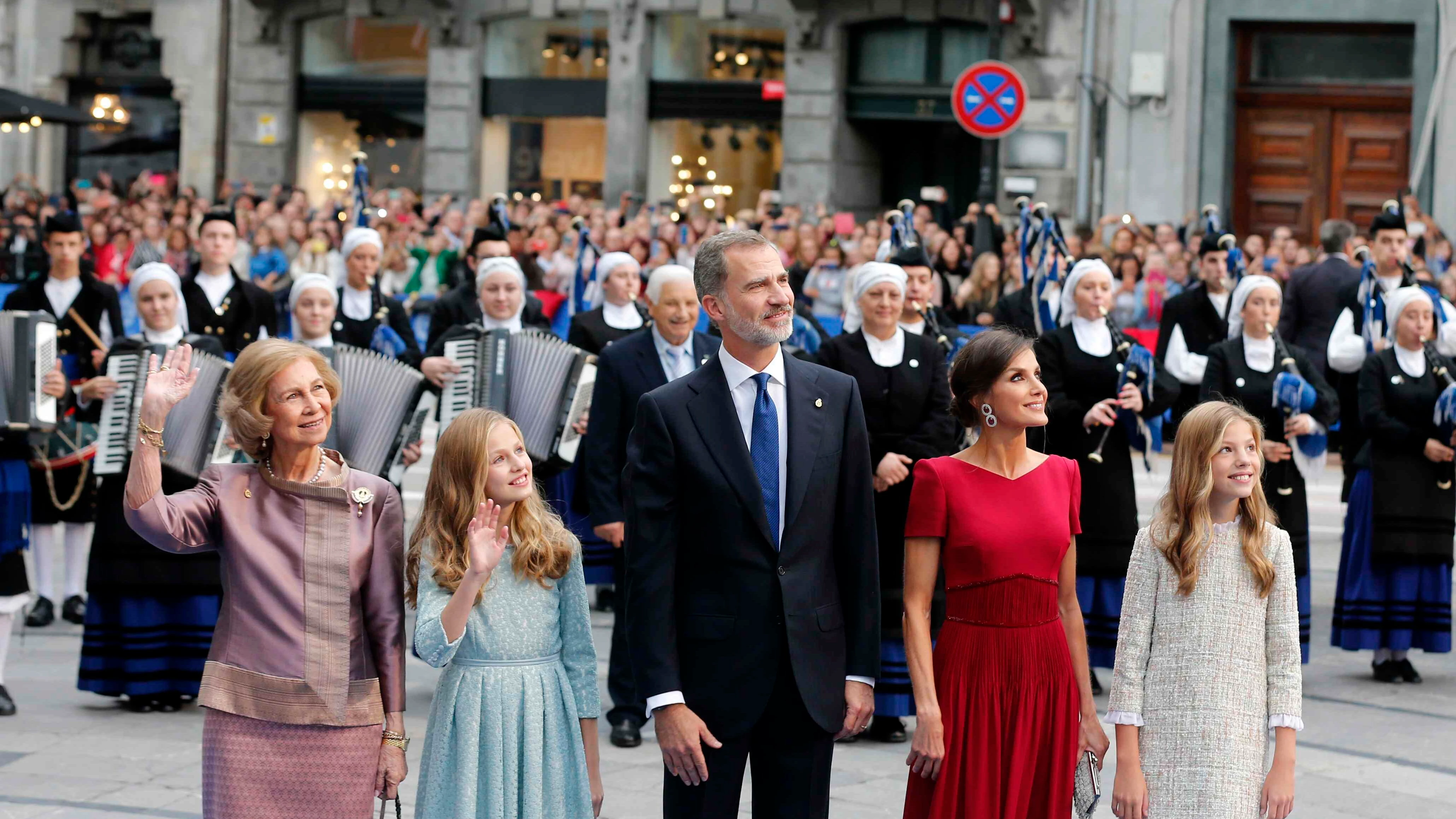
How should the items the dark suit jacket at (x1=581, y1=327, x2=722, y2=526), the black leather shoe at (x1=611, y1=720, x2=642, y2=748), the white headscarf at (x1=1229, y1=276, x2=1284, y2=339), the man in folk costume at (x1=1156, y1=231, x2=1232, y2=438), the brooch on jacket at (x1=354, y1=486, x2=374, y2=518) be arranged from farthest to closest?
the man in folk costume at (x1=1156, y1=231, x2=1232, y2=438), the white headscarf at (x1=1229, y1=276, x2=1284, y2=339), the black leather shoe at (x1=611, y1=720, x2=642, y2=748), the dark suit jacket at (x1=581, y1=327, x2=722, y2=526), the brooch on jacket at (x1=354, y1=486, x2=374, y2=518)

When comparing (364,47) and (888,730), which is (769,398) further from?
(364,47)

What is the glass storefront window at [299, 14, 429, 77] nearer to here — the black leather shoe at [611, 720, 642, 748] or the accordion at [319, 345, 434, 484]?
the accordion at [319, 345, 434, 484]

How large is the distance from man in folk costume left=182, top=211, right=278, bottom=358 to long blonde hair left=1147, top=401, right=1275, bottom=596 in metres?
5.37

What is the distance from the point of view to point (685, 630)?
4777 millimetres

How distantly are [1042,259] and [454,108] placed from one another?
746 inches

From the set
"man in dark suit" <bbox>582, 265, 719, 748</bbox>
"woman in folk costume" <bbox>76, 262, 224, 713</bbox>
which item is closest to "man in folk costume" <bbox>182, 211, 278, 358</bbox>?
"woman in folk costume" <bbox>76, 262, 224, 713</bbox>

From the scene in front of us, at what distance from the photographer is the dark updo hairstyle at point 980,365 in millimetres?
5262

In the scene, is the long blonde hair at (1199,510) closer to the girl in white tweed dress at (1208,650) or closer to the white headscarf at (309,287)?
the girl in white tweed dress at (1208,650)

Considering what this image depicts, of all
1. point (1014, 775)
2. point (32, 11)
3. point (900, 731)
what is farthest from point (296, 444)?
point (32, 11)

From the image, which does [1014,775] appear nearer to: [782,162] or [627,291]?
[627,291]

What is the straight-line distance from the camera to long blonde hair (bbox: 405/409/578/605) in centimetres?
512

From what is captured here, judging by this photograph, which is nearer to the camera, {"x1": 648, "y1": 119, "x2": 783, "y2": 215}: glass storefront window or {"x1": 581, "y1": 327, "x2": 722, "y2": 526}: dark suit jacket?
{"x1": 581, "y1": 327, "x2": 722, "y2": 526}: dark suit jacket

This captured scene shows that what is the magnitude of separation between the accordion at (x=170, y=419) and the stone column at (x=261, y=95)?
2177 cm

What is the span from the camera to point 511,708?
5102 mm
